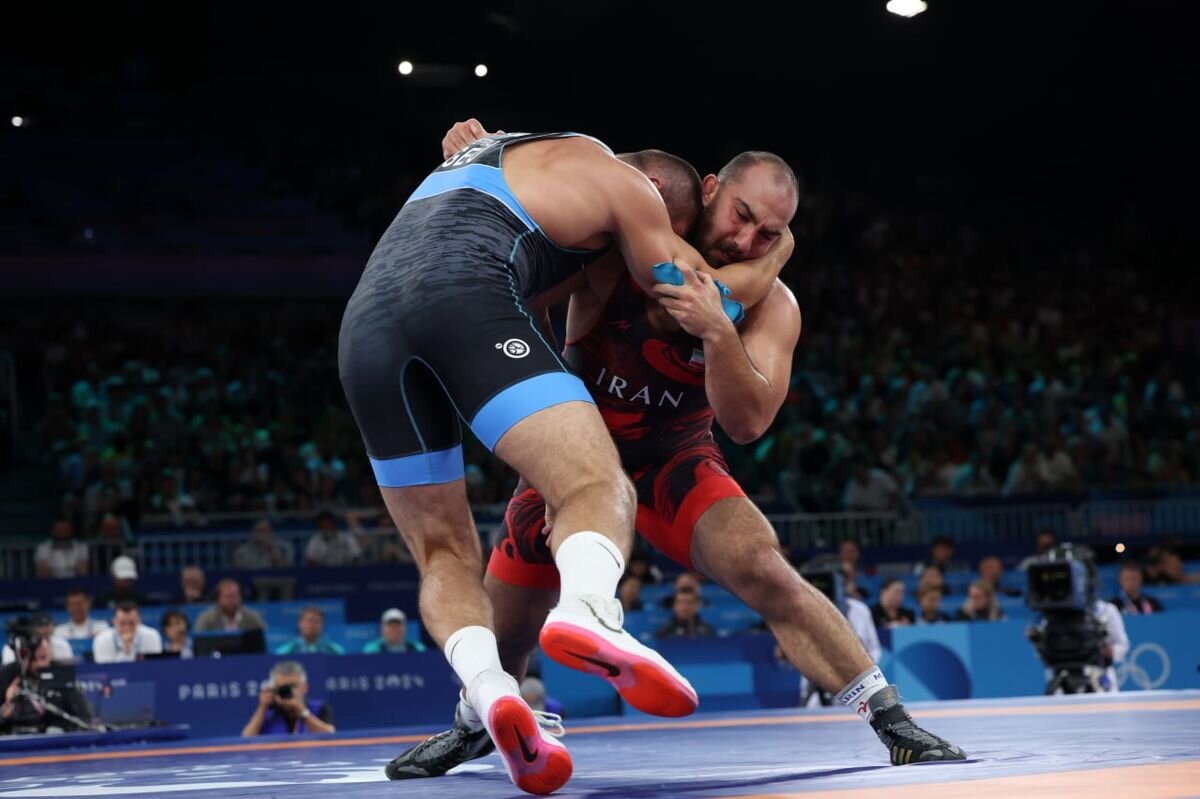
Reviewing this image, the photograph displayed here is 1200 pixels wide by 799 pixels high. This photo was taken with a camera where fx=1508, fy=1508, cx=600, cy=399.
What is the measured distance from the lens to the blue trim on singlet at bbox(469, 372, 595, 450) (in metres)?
2.46

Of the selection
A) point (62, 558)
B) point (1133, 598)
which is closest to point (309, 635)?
point (62, 558)

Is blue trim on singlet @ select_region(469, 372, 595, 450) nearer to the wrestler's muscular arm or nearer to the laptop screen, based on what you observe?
the wrestler's muscular arm

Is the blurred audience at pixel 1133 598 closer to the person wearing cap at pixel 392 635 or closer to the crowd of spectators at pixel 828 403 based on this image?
the crowd of spectators at pixel 828 403

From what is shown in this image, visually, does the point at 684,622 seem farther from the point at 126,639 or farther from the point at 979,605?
the point at 126,639

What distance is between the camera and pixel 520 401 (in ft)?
8.08

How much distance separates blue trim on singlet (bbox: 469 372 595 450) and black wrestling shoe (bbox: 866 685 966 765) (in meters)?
1.14

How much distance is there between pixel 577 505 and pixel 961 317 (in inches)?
570

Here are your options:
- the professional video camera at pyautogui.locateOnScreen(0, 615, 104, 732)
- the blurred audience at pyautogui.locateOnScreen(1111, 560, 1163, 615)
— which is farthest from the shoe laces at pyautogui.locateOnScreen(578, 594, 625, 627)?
the blurred audience at pyautogui.locateOnScreen(1111, 560, 1163, 615)

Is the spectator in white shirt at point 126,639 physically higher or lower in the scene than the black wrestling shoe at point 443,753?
higher

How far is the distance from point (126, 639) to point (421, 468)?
580 cm

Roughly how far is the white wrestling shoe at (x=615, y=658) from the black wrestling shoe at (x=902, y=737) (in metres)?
0.97

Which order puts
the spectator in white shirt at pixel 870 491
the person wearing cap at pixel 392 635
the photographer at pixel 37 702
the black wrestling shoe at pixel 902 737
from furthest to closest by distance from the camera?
the spectator in white shirt at pixel 870 491 → the person wearing cap at pixel 392 635 → the photographer at pixel 37 702 → the black wrestling shoe at pixel 902 737

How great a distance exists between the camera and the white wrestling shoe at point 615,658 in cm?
221

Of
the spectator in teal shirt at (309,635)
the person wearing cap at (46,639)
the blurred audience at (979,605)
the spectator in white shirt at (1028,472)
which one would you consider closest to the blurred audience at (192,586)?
the spectator in teal shirt at (309,635)
